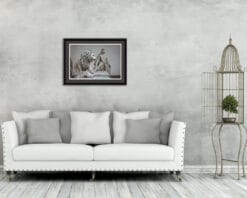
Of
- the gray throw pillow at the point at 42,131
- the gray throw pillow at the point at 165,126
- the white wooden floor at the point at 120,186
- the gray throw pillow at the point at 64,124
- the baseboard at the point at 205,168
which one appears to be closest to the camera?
the white wooden floor at the point at 120,186

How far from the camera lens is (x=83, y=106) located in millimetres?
6656

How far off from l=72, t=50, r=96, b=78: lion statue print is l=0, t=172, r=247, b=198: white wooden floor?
1492 millimetres

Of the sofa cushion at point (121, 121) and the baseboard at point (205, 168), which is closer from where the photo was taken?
the sofa cushion at point (121, 121)

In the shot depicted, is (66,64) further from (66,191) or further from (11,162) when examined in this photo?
(66,191)

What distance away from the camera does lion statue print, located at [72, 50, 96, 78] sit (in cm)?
669

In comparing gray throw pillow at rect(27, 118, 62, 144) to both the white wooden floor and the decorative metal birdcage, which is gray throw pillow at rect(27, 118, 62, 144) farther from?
the decorative metal birdcage

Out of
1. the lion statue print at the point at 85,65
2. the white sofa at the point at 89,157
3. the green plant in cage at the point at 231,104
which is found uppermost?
the lion statue print at the point at 85,65

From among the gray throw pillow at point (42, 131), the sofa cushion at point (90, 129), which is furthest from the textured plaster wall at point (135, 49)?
the gray throw pillow at point (42, 131)

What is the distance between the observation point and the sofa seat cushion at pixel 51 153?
Answer: 5637 mm

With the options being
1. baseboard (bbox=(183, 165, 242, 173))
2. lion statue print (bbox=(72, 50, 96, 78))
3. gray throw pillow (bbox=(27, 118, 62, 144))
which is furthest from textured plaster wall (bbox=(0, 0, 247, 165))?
gray throw pillow (bbox=(27, 118, 62, 144))

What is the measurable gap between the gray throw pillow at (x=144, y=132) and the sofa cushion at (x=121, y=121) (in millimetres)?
107

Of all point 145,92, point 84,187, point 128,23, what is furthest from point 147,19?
point 84,187

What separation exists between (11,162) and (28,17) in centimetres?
224

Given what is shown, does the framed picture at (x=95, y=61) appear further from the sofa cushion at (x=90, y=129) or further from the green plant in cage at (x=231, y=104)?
the green plant in cage at (x=231, y=104)
